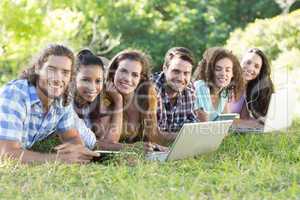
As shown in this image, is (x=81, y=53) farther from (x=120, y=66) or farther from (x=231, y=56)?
(x=231, y=56)

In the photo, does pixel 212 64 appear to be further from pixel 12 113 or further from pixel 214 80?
pixel 12 113

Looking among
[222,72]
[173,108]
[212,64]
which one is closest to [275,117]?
[222,72]

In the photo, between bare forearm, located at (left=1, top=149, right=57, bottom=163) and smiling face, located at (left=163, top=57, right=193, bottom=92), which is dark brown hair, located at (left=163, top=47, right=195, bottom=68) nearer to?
smiling face, located at (left=163, top=57, right=193, bottom=92)

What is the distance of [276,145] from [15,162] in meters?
1.73

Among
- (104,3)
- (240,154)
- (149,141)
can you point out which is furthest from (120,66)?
(104,3)

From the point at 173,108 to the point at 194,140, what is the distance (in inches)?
45.1

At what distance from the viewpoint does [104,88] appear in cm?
408

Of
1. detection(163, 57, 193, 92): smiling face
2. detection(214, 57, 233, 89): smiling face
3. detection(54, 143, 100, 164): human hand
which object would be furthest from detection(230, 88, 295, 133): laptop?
detection(54, 143, 100, 164): human hand

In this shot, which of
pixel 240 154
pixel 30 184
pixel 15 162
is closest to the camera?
pixel 30 184

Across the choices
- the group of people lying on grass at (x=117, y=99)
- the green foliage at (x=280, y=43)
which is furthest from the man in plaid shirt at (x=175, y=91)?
the green foliage at (x=280, y=43)

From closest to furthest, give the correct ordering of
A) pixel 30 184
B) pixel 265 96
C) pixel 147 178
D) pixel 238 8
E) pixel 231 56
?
pixel 30 184
pixel 147 178
pixel 231 56
pixel 265 96
pixel 238 8

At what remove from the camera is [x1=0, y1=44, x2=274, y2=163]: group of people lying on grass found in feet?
11.0

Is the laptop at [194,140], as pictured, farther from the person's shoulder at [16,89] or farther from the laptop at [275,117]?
the laptop at [275,117]

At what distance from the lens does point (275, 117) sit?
4.79 metres
